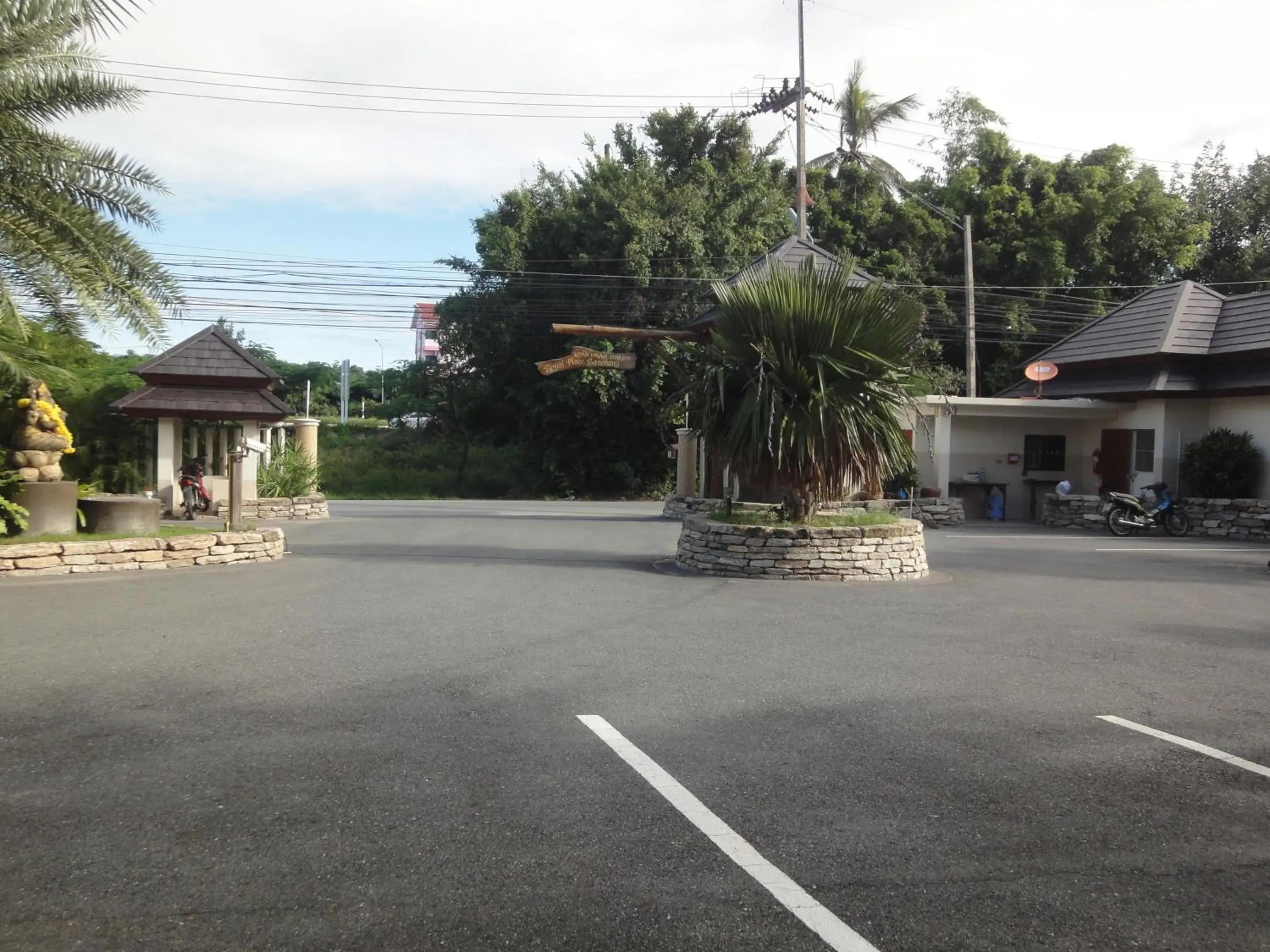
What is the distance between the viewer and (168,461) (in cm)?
2194

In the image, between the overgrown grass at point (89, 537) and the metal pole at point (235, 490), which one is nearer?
the overgrown grass at point (89, 537)

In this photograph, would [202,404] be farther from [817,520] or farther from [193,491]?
[817,520]

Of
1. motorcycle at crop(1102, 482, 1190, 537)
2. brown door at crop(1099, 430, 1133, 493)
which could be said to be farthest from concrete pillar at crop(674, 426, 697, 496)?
brown door at crop(1099, 430, 1133, 493)

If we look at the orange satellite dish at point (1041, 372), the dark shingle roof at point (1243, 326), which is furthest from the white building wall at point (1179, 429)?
the orange satellite dish at point (1041, 372)

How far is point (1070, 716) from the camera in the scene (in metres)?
7.30

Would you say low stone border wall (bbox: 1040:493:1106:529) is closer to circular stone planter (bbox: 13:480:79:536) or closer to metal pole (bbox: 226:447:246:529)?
metal pole (bbox: 226:447:246:529)

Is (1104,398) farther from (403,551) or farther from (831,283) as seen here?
(403,551)

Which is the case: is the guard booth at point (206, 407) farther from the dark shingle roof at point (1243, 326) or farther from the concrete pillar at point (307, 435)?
the dark shingle roof at point (1243, 326)

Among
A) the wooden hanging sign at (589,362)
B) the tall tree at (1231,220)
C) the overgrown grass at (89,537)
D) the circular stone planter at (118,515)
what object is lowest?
the overgrown grass at (89,537)

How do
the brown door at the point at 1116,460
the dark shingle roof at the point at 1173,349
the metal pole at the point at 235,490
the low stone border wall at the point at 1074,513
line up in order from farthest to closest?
the brown door at the point at 1116,460
the low stone border wall at the point at 1074,513
the dark shingle roof at the point at 1173,349
the metal pole at the point at 235,490

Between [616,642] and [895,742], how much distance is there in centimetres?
360

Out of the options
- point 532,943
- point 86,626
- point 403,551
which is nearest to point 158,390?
point 403,551

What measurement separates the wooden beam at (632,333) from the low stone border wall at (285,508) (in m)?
6.83

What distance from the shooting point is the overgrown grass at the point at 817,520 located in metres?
15.0
